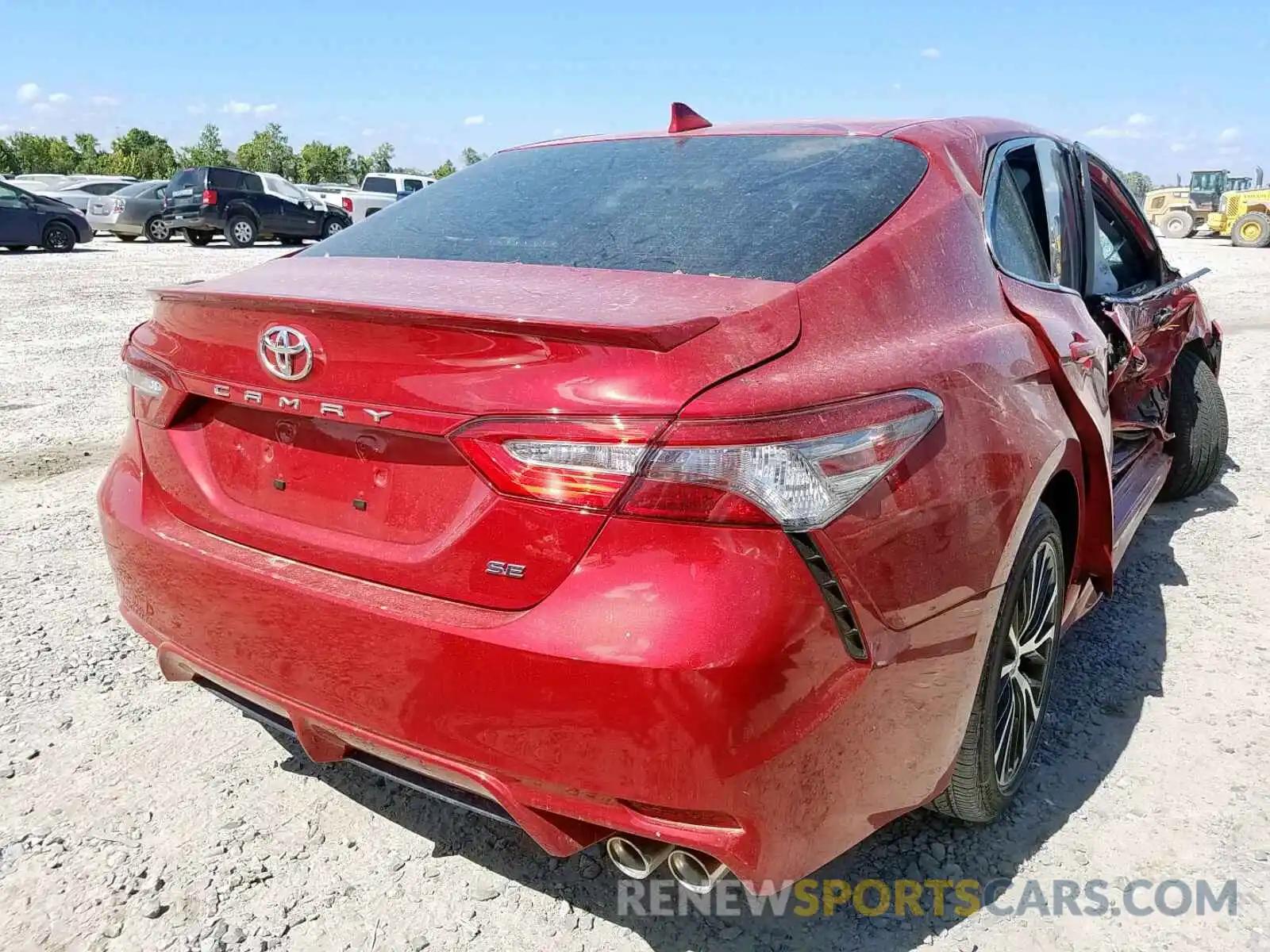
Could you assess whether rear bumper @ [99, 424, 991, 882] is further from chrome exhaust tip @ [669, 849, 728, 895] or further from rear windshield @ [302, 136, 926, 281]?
rear windshield @ [302, 136, 926, 281]

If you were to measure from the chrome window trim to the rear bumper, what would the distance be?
3.12 feet

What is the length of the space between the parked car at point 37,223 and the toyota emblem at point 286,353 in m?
20.6

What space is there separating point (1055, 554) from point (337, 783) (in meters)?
1.90

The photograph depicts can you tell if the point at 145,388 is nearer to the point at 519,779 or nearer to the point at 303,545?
the point at 303,545

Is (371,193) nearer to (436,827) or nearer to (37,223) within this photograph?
(37,223)

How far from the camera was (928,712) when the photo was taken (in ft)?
6.18

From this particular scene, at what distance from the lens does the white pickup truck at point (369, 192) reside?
1064 inches

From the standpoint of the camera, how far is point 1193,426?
4723mm

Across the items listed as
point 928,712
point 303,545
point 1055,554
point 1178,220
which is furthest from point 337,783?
point 1178,220

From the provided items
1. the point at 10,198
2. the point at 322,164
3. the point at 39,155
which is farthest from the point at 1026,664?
the point at 322,164

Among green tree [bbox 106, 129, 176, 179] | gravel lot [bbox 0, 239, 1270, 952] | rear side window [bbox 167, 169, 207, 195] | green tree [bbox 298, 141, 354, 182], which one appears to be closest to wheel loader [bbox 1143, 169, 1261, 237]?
rear side window [bbox 167, 169, 207, 195]

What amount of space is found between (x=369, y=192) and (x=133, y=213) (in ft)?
25.2

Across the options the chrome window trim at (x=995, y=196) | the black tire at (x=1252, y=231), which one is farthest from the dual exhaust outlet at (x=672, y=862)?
the black tire at (x=1252, y=231)

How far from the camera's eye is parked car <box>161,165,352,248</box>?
2131 cm
